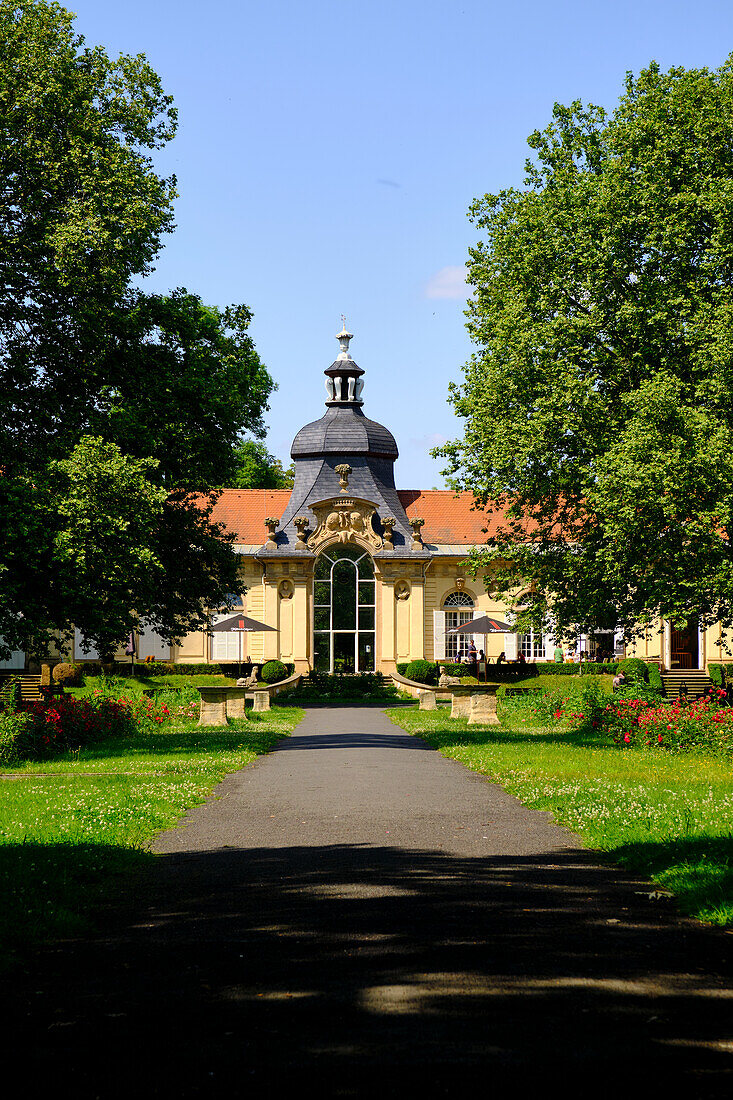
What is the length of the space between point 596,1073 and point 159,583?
62.3ft

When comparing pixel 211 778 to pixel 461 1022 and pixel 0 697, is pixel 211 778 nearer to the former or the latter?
pixel 0 697

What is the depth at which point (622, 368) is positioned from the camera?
73.2 ft

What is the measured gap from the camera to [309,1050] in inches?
158

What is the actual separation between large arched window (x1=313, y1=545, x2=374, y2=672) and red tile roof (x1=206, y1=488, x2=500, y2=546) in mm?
4043

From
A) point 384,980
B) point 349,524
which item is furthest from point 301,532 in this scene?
point 384,980

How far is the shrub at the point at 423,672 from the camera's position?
41.2 metres

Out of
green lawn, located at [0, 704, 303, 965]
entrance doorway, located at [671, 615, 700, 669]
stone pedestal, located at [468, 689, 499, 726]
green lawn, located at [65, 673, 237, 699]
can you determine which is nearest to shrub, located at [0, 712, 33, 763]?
green lawn, located at [0, 704, 303, 965]

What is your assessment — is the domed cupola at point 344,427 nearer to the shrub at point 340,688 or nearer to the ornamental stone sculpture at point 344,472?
the ornamental stone sculpture at point 344,472

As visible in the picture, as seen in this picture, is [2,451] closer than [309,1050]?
No

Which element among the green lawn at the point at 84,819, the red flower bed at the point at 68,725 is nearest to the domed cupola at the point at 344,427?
the red flower bed at the point at 68,725

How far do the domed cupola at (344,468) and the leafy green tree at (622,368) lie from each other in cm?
2192

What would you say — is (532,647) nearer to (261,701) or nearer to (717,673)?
(717,673)

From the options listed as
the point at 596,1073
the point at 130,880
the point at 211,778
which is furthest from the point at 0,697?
the point at 596,1073

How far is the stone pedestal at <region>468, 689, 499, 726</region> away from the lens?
2353 cm
